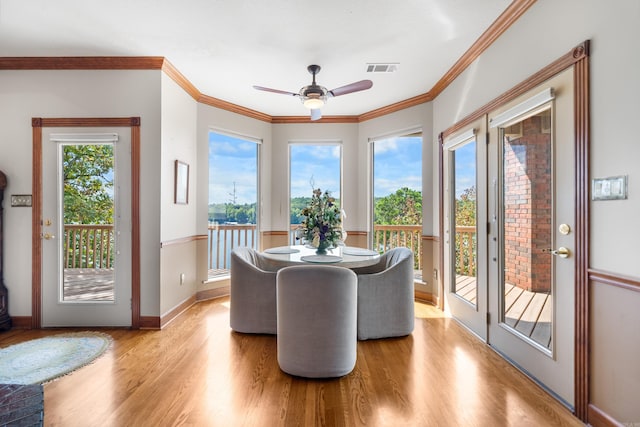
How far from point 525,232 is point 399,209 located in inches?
96.9

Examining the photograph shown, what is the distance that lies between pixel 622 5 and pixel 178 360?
3.56 metres

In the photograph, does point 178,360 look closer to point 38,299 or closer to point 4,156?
point 38,299

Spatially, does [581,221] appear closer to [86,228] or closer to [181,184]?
[181,184]

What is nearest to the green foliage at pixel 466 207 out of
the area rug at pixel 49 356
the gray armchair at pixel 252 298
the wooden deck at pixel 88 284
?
the gray armchair at pixel 252 298

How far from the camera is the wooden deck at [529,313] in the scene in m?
2.19

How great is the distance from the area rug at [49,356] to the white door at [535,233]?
3.33 metres

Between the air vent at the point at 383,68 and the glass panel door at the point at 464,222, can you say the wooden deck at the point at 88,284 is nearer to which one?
the air vent at the point at 383,68

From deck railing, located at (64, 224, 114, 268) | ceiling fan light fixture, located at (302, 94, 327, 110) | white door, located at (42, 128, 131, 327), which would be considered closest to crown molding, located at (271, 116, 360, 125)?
ceiling fan light fixture, located at (302, 94, 327, 110)

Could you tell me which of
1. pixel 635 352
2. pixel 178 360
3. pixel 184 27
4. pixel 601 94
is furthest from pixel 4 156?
pixel 635 352

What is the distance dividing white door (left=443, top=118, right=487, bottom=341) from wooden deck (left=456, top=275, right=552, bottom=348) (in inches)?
12.7

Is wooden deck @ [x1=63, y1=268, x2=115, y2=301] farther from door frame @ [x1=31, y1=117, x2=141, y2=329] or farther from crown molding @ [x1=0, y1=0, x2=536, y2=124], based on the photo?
crown molding @ [x1=0, y1=0, x2=536, y2=124]

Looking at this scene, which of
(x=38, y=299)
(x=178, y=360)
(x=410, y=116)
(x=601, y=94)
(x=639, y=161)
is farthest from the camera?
(x=410, y=116)

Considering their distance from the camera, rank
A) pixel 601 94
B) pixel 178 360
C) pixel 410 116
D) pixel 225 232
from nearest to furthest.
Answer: pixel 601 94
pixel 178 360
pixel 410 116
pixel 225 232

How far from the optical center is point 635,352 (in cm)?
155
